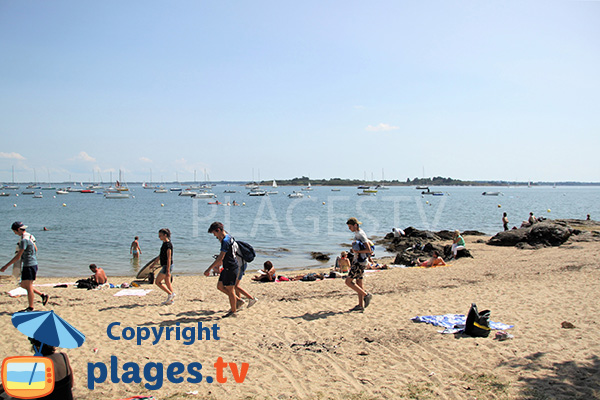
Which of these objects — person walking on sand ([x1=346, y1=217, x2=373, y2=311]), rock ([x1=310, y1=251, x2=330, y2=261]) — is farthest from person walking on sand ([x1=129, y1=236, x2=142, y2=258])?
person walking on sand ([x1=346, y1=217, x2=373, y2=311])

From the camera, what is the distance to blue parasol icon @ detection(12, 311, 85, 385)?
3.57 m

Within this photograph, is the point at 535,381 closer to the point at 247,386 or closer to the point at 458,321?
the point at 458,321

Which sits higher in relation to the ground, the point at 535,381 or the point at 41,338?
the point at 41,338

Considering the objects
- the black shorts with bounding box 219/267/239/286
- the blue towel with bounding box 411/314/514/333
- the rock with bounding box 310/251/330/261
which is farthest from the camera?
the rock with bounding box 310/251/330/261

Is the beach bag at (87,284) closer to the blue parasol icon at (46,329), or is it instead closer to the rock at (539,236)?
the blue parasol icon at (46,329)

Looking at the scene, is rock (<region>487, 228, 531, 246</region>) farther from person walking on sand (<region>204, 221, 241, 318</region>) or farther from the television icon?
the television icon

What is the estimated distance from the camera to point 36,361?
3.52 m

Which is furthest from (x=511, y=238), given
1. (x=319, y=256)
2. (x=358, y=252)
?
(x=358, y=252)

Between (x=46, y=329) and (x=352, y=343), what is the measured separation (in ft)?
15.3

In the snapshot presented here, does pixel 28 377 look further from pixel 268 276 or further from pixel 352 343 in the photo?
pixel 268 276

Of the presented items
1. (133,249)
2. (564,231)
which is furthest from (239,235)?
(564,231)

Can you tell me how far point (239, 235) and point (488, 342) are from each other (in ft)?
94.0

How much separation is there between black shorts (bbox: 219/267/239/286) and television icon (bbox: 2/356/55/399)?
4.41 metres

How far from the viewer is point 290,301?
9.90 meters
